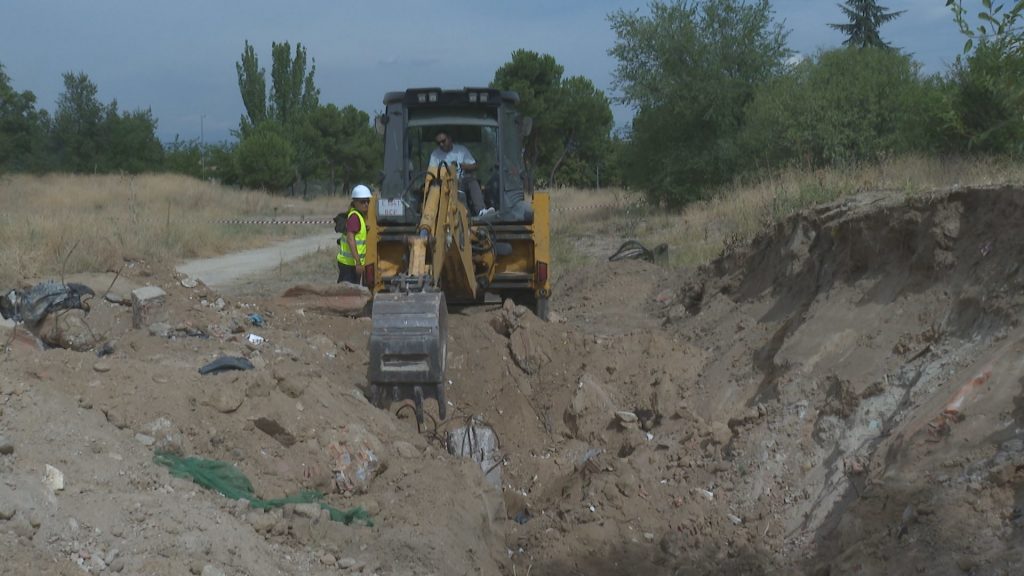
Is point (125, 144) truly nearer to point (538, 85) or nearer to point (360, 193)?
point (538, 85)

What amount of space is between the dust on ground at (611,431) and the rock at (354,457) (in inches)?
1.8

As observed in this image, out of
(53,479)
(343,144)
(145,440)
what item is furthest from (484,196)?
(343,144)

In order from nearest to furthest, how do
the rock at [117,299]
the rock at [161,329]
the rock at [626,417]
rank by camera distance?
the rock at [626,417] < the rock at [161,329] < the rock at [117,299]

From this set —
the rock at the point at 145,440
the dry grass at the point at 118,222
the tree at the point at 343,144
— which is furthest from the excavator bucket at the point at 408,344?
the tree at the point at 343,144

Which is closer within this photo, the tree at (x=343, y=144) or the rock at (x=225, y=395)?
the rock at (x=225, y=395)

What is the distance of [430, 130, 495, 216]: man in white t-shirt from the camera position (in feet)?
33.1

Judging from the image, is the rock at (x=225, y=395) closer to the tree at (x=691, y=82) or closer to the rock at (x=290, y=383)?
the rock at (x=290, y=383)

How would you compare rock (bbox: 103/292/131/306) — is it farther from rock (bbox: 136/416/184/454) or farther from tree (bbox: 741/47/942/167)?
tree (bbox: 741/47/942/167)

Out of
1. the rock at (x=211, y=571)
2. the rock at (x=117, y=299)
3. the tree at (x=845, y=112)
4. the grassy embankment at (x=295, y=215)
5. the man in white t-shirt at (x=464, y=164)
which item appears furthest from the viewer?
the tree at (x=845, y=112)

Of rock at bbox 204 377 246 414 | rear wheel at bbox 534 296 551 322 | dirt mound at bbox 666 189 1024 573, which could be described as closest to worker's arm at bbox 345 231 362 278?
rear wheel at bbox 534 296 551 322

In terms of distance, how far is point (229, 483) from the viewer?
5668 millimetres

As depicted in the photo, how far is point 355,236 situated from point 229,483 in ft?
21.2

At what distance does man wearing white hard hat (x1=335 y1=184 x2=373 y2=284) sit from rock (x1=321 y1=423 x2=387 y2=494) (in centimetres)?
505

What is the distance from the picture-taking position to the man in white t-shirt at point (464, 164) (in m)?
10.1
